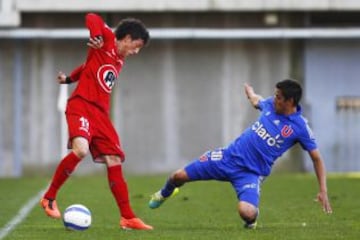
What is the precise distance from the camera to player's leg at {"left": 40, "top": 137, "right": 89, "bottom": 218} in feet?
32.9

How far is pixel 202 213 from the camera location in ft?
42.0

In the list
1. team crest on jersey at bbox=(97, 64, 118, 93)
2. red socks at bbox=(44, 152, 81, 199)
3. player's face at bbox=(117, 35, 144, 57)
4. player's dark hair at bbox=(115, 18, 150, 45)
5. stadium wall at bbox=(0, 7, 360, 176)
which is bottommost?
stadium wall at bbox=(0, 7, 360, 176)

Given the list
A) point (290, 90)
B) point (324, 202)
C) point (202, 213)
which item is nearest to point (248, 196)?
point (324, 202)

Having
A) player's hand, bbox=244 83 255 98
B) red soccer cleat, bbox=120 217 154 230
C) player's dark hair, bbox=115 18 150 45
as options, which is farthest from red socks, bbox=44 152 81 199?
player's hand, bbox=244 83 255 98

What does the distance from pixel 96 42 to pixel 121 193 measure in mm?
1414

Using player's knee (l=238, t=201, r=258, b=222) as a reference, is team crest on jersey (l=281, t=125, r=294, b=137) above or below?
above

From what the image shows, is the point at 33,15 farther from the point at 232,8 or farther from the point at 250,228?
the point at 250,228

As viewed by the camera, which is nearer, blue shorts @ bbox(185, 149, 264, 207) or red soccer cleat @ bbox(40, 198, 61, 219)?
red soccer cleat @ bbox(40, 198, 61, 219)

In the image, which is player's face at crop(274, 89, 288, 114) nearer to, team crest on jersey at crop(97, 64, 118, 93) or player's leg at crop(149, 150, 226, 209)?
player's leg at crop(149, 150, 226, 209)

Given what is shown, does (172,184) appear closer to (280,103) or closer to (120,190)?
(120,190)

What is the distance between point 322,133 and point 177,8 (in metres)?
4.74

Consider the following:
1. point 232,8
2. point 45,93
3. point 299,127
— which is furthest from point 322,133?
point 299,127

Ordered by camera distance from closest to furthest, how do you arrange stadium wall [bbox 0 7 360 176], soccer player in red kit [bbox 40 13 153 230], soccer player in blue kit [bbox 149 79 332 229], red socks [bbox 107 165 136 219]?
1. soccer player in red kit [bbox 40 13 153 230]
2. red socks [bbox 107 165 136 219]
3. soccer player in blue kit [bbox 149 79 332 229]
4. stadium wall [bbox 0 7 360 176]

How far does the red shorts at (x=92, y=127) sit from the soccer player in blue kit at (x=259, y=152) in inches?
38.9
